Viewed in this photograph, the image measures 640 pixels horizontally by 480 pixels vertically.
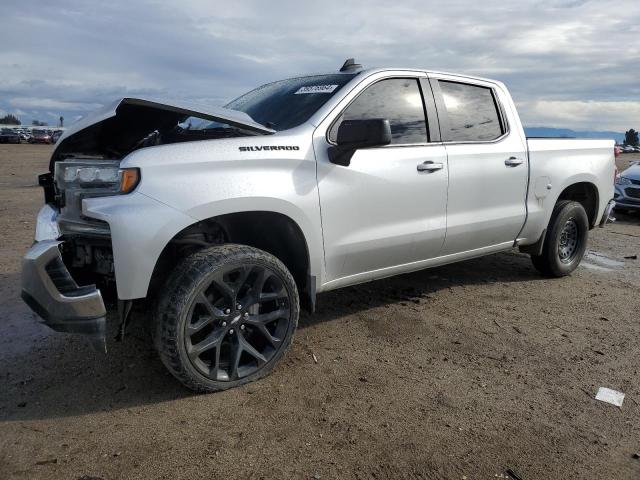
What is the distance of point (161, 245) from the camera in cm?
284

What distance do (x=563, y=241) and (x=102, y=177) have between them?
4690 millimetres

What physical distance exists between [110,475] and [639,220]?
11001 mm

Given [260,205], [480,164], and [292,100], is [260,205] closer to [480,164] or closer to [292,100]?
[292,100]

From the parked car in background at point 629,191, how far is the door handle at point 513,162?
6.92m

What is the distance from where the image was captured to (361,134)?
3262mm

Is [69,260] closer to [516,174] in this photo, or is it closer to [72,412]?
[72,412]

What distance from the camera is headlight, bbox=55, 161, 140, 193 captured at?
282cm

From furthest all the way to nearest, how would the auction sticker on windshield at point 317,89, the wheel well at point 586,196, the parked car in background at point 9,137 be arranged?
the parked car in background at point 9,137 < the wheel well at point 586,196 < the auction sticker on windshield at point 317,89

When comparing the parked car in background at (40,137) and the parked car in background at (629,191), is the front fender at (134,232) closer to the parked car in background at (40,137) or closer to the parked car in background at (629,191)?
the parked car in background at (629,191)

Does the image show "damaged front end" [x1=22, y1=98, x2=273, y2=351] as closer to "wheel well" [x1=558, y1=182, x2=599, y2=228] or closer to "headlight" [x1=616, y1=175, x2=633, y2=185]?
"wheel well" [x1=558, y1=182, x2=599, y2=228]

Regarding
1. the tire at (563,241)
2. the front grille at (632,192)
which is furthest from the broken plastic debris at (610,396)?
the front grille at (632,192)

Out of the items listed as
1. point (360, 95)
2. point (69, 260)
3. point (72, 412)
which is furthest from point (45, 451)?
point (360, 95)

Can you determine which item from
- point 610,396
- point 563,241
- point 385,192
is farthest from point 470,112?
point 610,396

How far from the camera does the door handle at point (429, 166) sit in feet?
13.1
